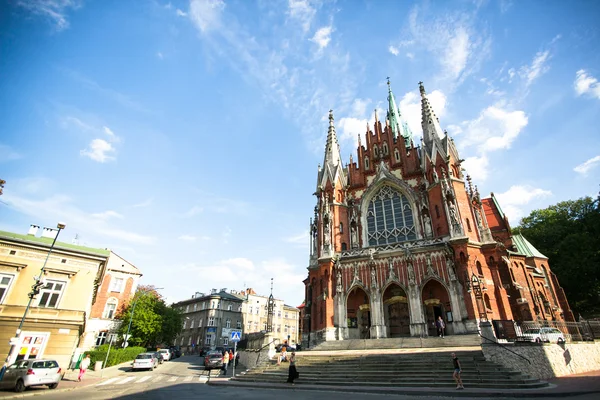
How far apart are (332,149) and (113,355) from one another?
27.7m

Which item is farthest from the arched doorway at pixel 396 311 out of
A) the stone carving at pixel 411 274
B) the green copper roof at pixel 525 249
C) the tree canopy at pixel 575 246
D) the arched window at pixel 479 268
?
the tree canopy at pixel 575 246

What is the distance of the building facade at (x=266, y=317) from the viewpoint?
56.2 metres

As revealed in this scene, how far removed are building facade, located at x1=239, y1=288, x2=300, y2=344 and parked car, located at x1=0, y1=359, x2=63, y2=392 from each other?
43.3m

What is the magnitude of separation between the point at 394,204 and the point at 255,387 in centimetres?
1922

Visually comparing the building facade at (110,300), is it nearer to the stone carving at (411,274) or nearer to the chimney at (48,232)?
the chimney at (48,232)

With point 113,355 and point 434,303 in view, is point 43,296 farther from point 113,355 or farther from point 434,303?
point 434,303

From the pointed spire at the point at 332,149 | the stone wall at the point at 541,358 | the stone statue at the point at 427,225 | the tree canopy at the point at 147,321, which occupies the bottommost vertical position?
the stone wall at the point at 541,358

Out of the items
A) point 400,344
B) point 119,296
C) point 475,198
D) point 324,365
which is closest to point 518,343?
point 400,344

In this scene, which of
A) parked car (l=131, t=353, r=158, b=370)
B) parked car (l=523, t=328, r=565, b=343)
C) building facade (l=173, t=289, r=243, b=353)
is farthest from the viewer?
building facade (l=173, t=289, r=243, b=353)

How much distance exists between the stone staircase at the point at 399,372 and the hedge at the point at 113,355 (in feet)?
46.2

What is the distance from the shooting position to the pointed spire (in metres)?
32.2

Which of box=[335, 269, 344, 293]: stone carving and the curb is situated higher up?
box=[335, 269, 344, 293]: stone carving

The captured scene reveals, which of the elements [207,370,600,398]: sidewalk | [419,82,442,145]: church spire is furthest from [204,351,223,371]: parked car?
[419,82,442,145]: church spire

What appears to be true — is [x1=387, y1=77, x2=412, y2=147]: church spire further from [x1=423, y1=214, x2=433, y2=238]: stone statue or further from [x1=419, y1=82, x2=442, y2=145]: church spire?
[x1=423, y1=214, x2=433, y2=238]: stone statue
